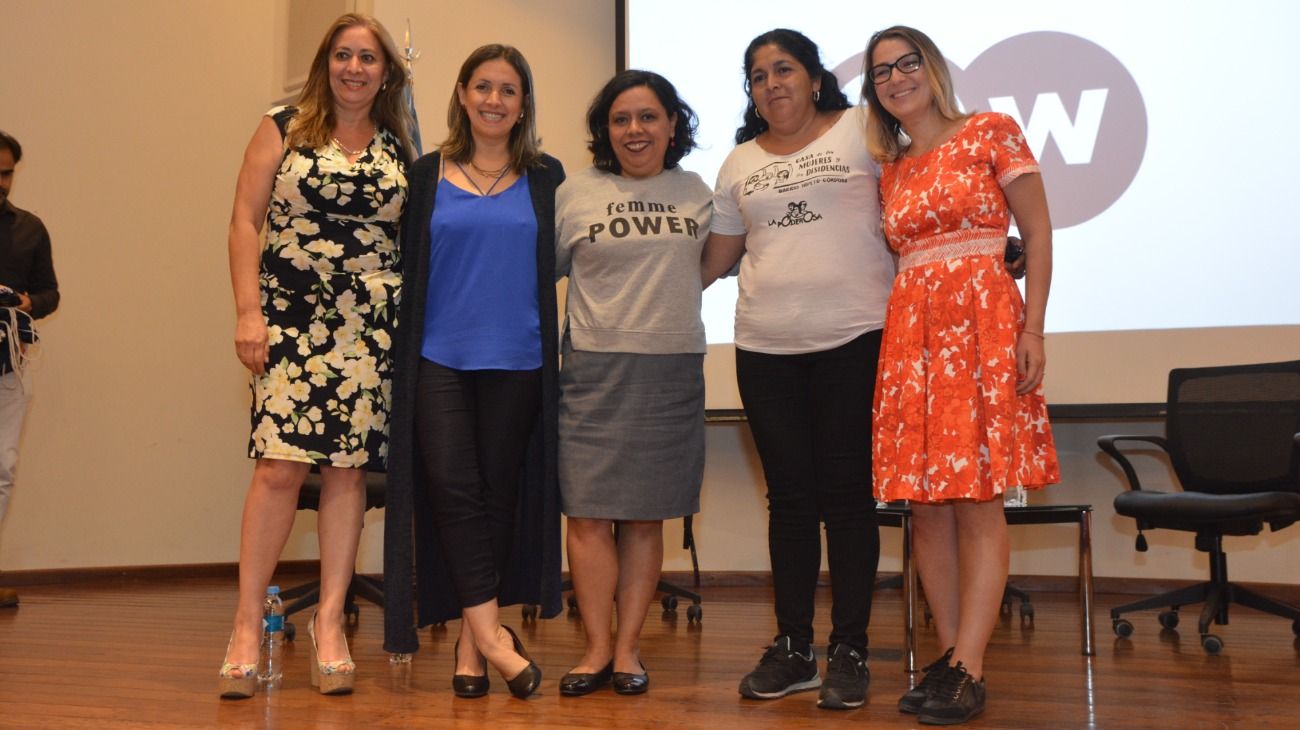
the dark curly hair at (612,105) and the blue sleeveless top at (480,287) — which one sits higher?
the dark curly hair at (612,105)

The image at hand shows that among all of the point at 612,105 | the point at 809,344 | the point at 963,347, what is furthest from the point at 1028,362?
the point at 612,105

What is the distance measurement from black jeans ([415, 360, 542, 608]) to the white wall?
2765 millimetres

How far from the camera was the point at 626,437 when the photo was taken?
8.43 ft

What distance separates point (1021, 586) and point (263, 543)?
362 centimetres

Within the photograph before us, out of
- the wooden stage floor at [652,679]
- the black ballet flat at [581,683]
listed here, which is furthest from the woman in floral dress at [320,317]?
the black ballet flat at [581,683]

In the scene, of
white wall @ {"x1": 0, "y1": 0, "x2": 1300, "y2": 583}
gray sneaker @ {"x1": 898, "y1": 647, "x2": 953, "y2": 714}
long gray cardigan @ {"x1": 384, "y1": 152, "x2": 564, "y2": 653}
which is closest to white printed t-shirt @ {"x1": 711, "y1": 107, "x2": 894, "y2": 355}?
long gray cardigan @ {"x1": 384, "y1": 152, "x2": 564, "y2": 653}

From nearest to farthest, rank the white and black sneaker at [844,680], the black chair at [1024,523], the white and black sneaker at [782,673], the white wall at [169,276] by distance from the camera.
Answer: the white and black sneaker at [844,680], the white and black sneaker at [782,673], the black chair at [1024,523], the white wall at [169,276]

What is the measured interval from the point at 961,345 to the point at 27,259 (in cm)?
392

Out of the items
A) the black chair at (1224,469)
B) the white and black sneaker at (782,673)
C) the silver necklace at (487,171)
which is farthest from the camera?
the black chair at (1224,469)

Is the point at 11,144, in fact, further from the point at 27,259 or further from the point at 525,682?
the point at 525,682

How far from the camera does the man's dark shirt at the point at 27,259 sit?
4.45 metres

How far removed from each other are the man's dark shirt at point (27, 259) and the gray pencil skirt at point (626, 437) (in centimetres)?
295

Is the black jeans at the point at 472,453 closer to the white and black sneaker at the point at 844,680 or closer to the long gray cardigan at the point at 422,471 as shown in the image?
the long gray cardigan at the point at 422,471

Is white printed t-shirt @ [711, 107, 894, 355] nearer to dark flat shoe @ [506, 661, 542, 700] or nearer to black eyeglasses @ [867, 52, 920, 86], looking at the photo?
black eyeglasses @ [867, 52, 920, 86]
